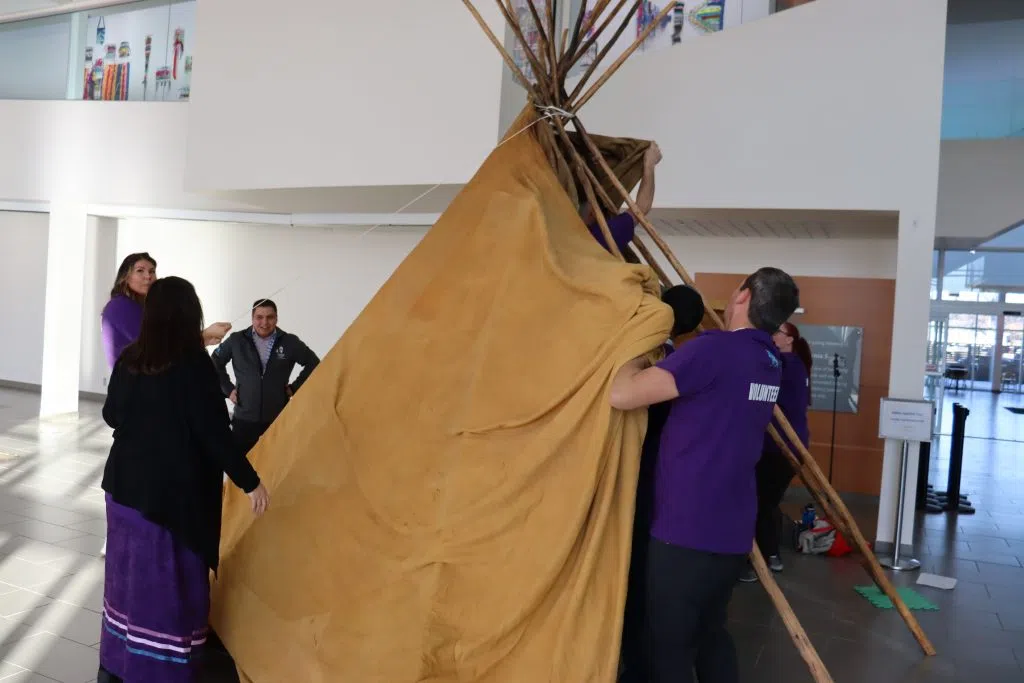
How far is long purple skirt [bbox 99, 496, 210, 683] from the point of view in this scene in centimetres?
245

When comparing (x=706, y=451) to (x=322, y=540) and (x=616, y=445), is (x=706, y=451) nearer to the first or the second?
(x=616, y=445)

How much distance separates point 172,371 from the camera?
8.00ft

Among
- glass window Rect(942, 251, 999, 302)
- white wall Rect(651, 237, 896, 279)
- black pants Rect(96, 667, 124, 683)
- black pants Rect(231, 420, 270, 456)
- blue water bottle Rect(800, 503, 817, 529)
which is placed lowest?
black pants Rect(96, 667, 124, 683)

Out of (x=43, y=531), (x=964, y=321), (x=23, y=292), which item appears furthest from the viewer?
(x=964, y=321)

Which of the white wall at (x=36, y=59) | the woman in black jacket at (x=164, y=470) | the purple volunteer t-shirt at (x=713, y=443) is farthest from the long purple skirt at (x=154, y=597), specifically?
the white wall at (x=36, y=59)

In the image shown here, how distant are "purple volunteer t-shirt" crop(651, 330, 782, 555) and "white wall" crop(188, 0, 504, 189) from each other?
3456mm

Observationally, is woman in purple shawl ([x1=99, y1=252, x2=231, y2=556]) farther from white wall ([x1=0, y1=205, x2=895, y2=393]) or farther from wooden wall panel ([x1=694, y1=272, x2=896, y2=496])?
white wall ([x1=0, y1=205, x2=895, y2=393])

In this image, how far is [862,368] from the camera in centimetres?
621

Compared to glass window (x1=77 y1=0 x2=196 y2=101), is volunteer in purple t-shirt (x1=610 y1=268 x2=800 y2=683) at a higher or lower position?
lower

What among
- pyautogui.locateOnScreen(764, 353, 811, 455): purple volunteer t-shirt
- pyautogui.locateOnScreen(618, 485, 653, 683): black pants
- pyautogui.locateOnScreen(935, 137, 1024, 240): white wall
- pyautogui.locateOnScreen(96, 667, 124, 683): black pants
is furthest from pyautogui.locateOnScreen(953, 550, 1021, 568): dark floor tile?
pyautogui.locateOnScreen(96, 667, 124, 683): black pants

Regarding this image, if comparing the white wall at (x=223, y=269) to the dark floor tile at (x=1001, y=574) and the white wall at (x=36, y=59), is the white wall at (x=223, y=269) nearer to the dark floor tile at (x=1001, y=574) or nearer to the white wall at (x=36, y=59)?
the white wall at (x=36, y=59)

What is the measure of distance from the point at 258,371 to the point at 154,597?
1.81m

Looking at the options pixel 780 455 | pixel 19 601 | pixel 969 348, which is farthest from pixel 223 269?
pixel 969 348

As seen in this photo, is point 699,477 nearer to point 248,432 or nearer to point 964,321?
point 248,432
